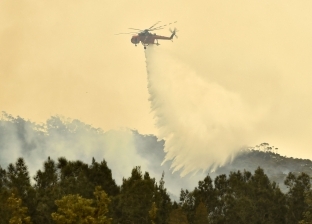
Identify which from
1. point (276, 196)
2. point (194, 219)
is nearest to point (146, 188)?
point (194, 219)

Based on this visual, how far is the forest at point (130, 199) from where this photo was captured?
97188 millimetres

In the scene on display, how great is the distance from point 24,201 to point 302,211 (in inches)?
1935

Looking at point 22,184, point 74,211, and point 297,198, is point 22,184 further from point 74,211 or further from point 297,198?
point 297,198

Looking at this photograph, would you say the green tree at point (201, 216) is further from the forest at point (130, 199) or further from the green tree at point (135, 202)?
the green tree at point (135, 202)

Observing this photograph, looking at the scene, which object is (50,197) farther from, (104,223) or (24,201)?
(104,223)

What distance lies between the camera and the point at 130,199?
111938mm

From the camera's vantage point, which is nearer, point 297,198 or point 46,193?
point 46,193

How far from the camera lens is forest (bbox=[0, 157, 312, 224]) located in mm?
97188

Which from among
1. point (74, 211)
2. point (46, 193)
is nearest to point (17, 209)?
point (74, 211)

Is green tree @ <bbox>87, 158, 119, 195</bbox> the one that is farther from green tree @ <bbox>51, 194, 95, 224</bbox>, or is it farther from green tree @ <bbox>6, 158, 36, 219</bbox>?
green tree @ <bbox>51, 194, 95, 224</bbox>

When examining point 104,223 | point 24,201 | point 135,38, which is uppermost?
point 135,38

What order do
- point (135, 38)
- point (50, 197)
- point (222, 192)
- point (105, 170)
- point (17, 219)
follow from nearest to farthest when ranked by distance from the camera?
point (17, 219) < point (50, 197) < point (105, 170) < point (222, 192) < point (135, 38)

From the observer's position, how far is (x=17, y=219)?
9431cm

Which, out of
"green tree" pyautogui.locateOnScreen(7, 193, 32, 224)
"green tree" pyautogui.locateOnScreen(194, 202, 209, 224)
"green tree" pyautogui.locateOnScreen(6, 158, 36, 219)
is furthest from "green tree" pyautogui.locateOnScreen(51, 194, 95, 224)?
"green tree" pyautogui.locateOnScreen(194, 202, 209, 224)
